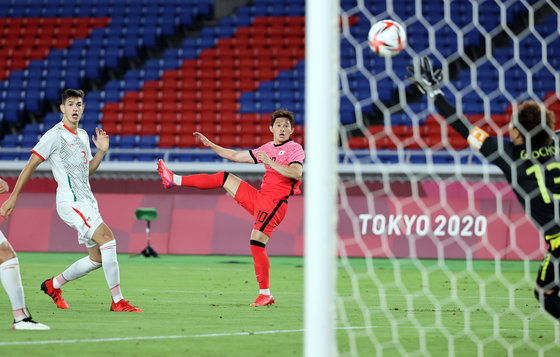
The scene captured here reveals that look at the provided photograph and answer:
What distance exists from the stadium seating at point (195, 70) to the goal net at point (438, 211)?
0.09 meters

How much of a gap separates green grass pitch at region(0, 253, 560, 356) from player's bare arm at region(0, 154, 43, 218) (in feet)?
2.57

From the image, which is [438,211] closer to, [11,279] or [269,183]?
[269,183]

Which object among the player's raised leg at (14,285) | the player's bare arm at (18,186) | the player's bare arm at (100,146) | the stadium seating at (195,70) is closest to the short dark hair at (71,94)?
the player's bare arm at (100,146)

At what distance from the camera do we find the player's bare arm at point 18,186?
211 inches

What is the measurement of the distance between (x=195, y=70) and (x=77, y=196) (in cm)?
1308

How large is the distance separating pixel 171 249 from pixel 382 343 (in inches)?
367

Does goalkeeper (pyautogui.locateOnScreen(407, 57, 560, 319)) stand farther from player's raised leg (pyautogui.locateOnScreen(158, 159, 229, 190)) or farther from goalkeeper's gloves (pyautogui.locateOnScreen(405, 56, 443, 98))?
player's raised leg (pyautogui.locateOnScreen(158, 159, 229, 190))

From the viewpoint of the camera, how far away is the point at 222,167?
1469 centimetres

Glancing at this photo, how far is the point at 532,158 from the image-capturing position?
464cm

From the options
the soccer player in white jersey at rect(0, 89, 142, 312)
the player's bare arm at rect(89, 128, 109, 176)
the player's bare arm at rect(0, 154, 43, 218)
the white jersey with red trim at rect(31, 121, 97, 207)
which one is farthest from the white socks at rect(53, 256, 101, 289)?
the player's bare arm at rect(0, 154, 43, 218)

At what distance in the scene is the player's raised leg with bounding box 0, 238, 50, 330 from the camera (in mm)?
4969

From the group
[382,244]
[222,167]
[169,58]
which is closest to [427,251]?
[382,244]

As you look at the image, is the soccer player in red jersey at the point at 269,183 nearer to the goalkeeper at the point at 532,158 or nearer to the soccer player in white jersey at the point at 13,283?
the soccer player in white jersey at the point at 13,283

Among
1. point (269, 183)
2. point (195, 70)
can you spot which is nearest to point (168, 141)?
point (195, 70)
